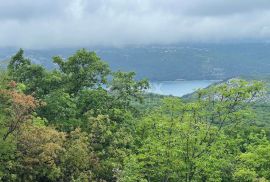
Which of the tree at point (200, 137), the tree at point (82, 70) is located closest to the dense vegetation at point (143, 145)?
the tree at point (200, 137)

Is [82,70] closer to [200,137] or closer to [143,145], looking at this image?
[143,145]

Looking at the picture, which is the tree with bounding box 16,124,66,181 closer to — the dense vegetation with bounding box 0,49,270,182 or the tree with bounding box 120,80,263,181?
the dense vegetation with bounding box 0,49,270,182

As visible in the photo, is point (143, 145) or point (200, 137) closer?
point (200, 137)

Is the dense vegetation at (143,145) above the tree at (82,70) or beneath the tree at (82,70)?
beneath

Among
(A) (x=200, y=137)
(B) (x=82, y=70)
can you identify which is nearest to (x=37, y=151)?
(A) (x=200, y=137)

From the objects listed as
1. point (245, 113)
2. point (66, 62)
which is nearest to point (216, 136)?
point (245, 113)

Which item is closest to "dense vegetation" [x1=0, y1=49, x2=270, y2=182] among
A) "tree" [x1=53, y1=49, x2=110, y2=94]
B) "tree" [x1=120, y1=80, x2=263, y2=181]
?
"tree" [x1=120, y1=80, x2=263, y2=181]

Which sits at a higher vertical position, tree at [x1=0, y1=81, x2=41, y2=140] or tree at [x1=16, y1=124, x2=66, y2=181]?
tree at [x1=0, y1=81, x2=41, y2=140]

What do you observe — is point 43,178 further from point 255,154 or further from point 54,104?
point 255,154

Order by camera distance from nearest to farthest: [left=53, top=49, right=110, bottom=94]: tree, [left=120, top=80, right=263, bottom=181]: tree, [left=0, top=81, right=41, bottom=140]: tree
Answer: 1. [left=0, top=81, right=41, bottom=140]: tree
2. [left=120, top=80, right=263, bottom=181]: tree
3. [left=53, top=49, right=110, bottom=94]: tree

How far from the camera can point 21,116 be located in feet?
110

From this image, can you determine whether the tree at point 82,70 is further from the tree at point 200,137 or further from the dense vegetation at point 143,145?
the tree at point 200,137

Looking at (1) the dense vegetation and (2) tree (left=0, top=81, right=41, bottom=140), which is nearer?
(2) tree (left=0, top=81, right=41, bottom=140)

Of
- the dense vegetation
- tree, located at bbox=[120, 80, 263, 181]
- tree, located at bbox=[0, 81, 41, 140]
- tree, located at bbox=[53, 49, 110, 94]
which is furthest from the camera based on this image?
tree, located at bbox=[53, 49, 110, 94]
